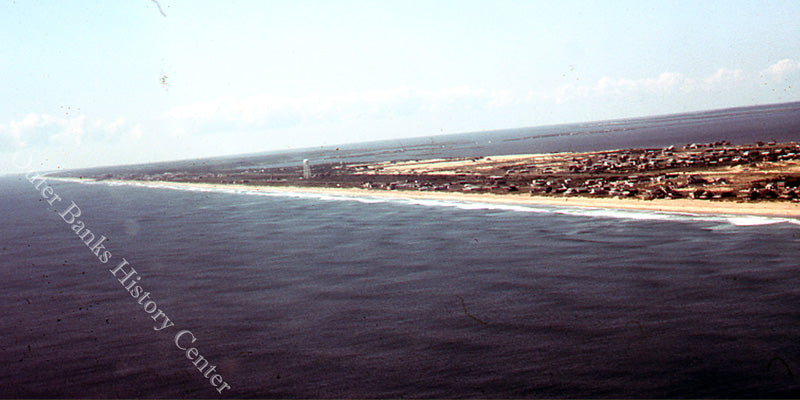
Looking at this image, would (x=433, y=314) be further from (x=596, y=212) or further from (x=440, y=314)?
(x=596, y=212)

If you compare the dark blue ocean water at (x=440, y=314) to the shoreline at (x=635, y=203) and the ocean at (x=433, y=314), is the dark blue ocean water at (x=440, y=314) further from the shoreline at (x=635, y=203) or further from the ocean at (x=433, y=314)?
the shoreline at (x=635, y=203)

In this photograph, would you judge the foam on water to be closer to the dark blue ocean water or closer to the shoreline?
the dark blue ocean water

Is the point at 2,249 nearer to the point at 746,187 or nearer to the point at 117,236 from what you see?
the point at 117,236

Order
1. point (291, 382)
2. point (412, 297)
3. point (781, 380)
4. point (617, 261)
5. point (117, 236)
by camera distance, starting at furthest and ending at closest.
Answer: point (117, 236)
point (617, 261)
point (412, 297)
point (291, 382)
point (781, 380)

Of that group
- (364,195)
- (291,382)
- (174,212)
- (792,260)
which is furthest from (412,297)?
(174,212)

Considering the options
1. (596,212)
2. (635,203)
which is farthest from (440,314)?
(635,203)

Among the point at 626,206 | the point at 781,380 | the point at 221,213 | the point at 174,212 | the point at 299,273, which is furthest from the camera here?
the point at 174,212
